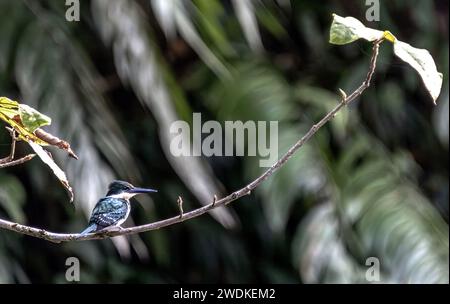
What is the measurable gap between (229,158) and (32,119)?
10.4 feet

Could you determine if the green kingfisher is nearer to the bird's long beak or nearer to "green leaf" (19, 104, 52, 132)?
the bird's long beak

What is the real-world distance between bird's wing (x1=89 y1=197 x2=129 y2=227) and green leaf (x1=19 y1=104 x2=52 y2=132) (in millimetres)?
243

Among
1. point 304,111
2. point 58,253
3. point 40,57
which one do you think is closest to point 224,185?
point 304,111

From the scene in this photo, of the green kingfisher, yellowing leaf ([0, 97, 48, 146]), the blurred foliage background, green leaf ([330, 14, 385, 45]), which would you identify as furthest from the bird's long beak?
the blurred foliage background

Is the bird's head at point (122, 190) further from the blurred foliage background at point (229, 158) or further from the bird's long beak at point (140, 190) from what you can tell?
the blurred foliage background at point (229, 158)

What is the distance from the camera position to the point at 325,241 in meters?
3.72

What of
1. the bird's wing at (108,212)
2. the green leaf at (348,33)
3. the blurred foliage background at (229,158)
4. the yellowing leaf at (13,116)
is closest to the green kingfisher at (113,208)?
the bird's wing at (108,212)

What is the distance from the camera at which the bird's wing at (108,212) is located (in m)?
1.35

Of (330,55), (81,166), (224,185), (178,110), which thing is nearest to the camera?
(81,166)

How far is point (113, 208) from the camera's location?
139 centimetres

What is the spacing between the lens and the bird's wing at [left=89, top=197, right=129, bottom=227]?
135cm

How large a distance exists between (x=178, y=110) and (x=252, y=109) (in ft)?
2.05

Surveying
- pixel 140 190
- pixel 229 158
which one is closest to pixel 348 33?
pixel 140 190

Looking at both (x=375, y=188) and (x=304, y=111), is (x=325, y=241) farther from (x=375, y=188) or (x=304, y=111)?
(x=304, y=111)
